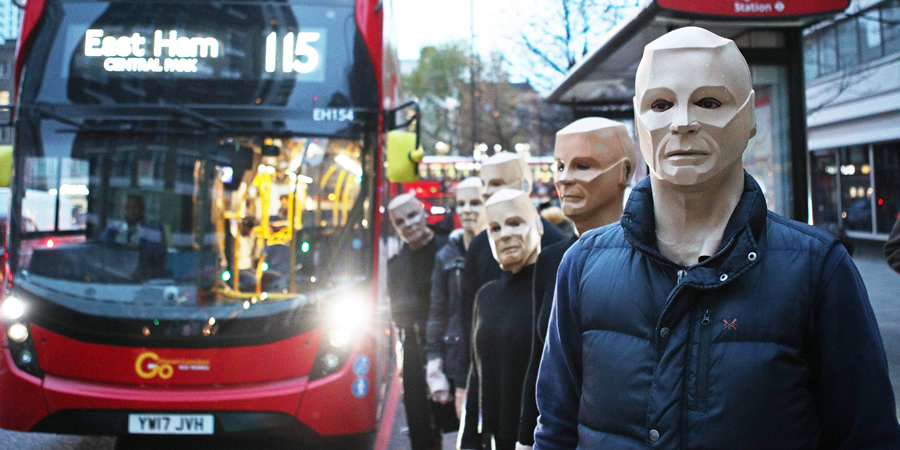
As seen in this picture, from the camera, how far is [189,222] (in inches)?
223

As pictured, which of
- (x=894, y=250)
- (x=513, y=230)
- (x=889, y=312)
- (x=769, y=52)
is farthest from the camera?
(x=889, y=312)

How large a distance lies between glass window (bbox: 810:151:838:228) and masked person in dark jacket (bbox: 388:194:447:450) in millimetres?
23924

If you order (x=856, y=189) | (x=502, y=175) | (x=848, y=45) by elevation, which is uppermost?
(x=848, y=45)

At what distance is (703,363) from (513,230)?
7.09 feet

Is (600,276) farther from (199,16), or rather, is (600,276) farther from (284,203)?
(199,16)

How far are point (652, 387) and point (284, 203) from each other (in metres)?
4.43

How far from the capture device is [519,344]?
3.51 metres

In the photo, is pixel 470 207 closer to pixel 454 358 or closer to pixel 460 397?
pixel 454 358

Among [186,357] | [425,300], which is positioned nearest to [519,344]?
[425,300]

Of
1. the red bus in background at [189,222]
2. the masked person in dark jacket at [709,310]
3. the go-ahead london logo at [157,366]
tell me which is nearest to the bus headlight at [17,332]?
the red bus in background at [189,222]

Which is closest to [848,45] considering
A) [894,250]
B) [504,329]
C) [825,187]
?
[825,187]

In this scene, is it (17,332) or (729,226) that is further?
(17,332)

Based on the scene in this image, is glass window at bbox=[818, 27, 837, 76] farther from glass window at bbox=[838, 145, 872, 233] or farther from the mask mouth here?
the mask mouth

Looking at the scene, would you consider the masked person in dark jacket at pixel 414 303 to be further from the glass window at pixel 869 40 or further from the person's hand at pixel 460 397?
the glass window at pixel 869 40
